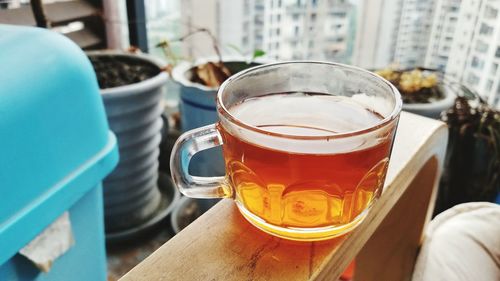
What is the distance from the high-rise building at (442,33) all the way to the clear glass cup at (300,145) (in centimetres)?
129

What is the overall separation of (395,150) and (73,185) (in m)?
0.54

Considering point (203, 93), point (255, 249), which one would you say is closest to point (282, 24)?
point (203, 93)

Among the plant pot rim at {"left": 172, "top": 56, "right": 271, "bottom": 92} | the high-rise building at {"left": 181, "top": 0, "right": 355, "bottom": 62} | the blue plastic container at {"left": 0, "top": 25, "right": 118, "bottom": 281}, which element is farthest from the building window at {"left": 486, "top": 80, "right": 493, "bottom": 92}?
the blue plastic container at {"left": 0, "top": 25, "right": 118, "bottom": 281}

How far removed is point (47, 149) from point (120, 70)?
679mm

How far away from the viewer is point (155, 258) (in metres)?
0.40

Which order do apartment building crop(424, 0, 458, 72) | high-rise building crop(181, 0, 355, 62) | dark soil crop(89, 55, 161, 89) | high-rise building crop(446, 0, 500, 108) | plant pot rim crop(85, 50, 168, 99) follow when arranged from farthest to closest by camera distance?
high-rise building crop(181, 0, 355, 62) < apartment building crop(424, 0, 458, 72) < high-rise building crop(446, 0, 500, 108) < dark soil crop(89, 55, 161, 89) < plant pot rim crop(85, 50, 168, 99)

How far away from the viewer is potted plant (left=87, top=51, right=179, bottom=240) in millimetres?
1248

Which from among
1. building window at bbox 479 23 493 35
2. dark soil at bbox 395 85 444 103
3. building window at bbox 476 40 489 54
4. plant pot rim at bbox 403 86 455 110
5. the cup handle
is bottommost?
dark soil at bbox 395 85 444 103

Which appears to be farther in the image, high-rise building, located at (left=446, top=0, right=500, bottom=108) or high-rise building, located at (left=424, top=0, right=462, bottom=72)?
high-rise building, located at (left=424, top=0, right=462, bottom=72)

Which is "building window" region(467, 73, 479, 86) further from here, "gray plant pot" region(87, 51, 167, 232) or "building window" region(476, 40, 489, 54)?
"gray plant pot" region(87, 51, 167, 232)

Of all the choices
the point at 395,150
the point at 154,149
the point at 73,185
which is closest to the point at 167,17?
the point at 154,149

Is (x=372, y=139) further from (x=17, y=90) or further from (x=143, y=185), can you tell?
(x=143, y=185)

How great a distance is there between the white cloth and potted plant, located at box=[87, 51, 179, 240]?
87cm

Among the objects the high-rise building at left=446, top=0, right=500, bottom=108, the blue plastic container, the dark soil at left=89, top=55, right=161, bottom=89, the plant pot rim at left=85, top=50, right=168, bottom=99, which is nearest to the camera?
the blue plastic container
